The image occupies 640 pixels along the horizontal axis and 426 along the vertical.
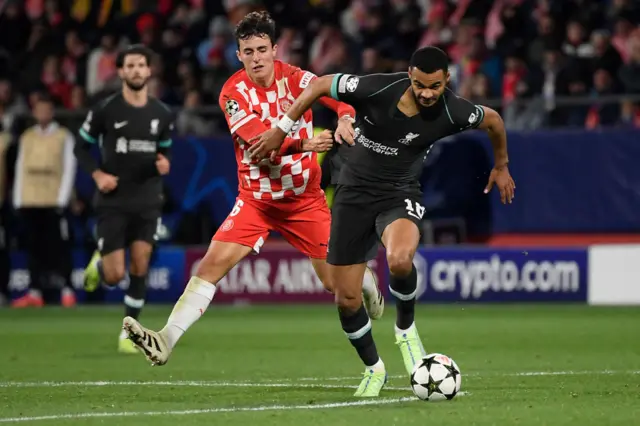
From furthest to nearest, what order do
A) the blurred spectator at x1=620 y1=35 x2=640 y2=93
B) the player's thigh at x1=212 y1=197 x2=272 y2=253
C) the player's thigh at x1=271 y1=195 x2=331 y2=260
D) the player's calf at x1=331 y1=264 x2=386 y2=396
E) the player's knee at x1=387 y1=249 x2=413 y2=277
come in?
the blurred spectator at x1=620 y1=35 x2=640 y2=93, the player's thigh at x1=271 y1=195 x2=331 y2=260, the player's thigh at x1=212 y1=197 x2=272 y2=253, the player's calf at x1=331 y1=264 x2=386 y2=396, the player's knee at x1=387 y1=249 x2=413 y2=277

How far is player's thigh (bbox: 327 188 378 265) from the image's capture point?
8.12 m

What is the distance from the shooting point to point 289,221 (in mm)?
9055

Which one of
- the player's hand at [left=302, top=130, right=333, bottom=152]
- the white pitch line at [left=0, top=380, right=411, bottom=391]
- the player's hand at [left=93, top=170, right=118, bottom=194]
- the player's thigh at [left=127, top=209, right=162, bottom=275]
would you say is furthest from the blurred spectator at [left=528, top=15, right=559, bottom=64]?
the player's hand at [left=302, top=130, right=333, bottom=152]

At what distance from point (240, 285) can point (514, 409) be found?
10.2m

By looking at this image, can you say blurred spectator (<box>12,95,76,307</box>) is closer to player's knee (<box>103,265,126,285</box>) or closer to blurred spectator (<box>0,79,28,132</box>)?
blurred spectator (<box>0,79,28,132</box>)

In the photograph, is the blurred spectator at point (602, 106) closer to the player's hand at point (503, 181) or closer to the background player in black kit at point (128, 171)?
the background player in black kit at point (128, 171)

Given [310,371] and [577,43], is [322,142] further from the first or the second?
[577,43]

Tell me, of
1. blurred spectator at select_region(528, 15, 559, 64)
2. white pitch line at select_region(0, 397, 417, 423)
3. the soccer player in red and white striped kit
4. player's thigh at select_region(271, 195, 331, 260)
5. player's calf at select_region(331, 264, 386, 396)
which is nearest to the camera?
white pitch line at select_region(0, 397, 417, 423)

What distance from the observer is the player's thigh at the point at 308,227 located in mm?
9023

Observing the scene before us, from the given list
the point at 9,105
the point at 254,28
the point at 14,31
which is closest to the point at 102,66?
the point at 9,105

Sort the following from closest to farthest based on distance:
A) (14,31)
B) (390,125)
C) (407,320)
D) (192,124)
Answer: (390,125) → (407,320) → (192,124) → (14,31)

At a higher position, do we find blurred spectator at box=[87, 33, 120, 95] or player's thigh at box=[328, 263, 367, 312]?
blurred spectator at box=[87, 33, 120, 95]

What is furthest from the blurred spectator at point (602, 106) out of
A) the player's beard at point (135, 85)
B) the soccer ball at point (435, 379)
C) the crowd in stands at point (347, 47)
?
the soccer ball at point (435, 379)

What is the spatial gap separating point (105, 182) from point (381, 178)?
4342 mm
